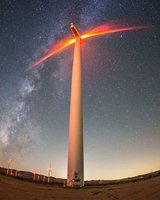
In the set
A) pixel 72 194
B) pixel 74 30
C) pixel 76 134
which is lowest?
pixel 72 194

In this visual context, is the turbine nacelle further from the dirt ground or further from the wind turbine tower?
the dirt ground

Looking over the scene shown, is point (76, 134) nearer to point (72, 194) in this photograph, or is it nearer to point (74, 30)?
point (72, 194)

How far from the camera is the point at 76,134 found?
3100cm

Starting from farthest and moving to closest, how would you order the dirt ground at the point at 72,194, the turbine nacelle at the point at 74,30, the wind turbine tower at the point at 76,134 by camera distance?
the turbine nacelle at the point at 74,30, the wind turbine tower at the point at 76,134, the dirt ground at the point at 72,194

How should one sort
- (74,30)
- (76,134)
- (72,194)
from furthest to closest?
(74,30), (76,134), (72,194)

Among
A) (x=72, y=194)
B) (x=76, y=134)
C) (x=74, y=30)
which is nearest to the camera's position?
(x=72, y=194)

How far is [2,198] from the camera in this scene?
357 inches

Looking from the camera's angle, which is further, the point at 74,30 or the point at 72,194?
the point at 74,30

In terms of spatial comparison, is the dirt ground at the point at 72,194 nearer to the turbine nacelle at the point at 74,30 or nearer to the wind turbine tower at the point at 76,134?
the wind turbine tower at the point at 76,134

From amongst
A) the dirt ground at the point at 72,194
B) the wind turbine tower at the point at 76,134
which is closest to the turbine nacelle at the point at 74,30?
the wind turbine tower at the point at 76,134

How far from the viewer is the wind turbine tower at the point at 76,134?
28.3m

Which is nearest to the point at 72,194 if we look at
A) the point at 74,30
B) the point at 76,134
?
the point at 76,134

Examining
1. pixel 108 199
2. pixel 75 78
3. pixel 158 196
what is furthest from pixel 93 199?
pixel 75 78

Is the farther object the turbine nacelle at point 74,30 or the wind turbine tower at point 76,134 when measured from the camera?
the turbine nacelle at point 74,30
